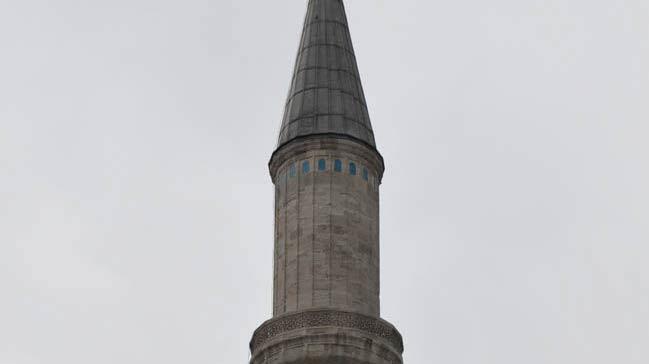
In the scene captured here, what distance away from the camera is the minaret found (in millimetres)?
28969

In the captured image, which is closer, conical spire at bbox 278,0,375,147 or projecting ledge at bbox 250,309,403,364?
projecting ledge at bbox 250,309,403,364

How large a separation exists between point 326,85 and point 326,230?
3672 millimetres

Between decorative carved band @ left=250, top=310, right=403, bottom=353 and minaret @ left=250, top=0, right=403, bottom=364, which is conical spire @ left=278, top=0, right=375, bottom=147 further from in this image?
decorative carved band @ left=250, top=310, right=403, bottom=353

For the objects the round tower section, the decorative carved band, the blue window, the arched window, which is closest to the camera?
the decorative carved band

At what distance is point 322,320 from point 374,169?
12.4 ft

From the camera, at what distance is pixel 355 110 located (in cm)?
3186

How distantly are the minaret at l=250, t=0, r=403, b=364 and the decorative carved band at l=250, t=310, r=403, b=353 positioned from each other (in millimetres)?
18

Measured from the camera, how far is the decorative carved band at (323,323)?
95.0ft

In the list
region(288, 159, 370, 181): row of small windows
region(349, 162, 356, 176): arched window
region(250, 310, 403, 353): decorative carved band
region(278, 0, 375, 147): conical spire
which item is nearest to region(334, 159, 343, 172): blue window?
region(288, 159, 370, 181): row of small windows

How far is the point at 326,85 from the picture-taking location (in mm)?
32250

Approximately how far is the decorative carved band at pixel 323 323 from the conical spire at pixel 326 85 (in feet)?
12.7

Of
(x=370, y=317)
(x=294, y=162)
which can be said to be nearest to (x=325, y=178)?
(x=294, y=162)

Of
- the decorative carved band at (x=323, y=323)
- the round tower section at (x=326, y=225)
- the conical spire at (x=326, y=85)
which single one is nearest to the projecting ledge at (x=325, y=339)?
the decorative carved band at (x=323, y=323)

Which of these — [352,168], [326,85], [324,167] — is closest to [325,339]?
[324,167]
